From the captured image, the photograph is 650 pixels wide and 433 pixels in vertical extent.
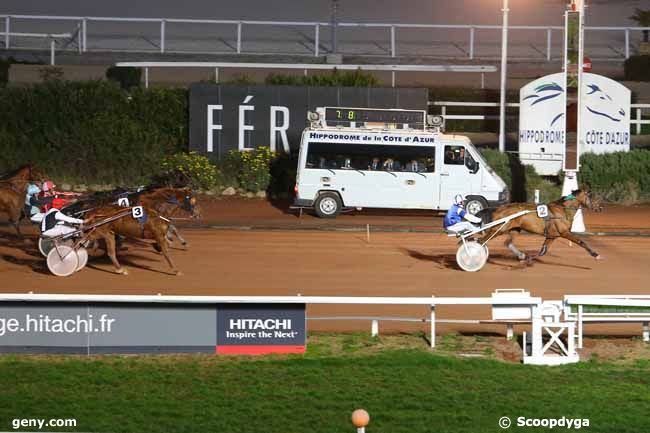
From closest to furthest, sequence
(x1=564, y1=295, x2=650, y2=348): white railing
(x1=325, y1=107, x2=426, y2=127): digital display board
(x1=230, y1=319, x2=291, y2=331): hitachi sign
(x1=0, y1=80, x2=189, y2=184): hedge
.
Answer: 1. (x1=230, y1=319, x2=291, y2=331): hitachi sign
2. (x1=564, y1=295, x2=650, y2=348): white railing
3. (x1=325, y1=107, x2=426, y2=127): digital display board
4. (x1=0, y1=80, x2=189, y2=184): hedge

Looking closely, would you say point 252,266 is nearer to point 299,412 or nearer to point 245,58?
point 299,412

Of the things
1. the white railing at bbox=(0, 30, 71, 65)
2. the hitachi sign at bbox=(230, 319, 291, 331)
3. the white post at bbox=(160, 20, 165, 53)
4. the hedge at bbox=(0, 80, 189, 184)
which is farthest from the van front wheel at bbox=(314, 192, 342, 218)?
the hitachi sign at bbox=(230, 319, 291, 331)

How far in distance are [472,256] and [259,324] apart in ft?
21.0

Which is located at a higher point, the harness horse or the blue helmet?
the blue helmet

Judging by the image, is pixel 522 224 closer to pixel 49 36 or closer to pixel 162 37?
pixel 162 37

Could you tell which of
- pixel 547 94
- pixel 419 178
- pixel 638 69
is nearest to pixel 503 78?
pixel 547 94

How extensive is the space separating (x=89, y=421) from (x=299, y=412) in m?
1.95

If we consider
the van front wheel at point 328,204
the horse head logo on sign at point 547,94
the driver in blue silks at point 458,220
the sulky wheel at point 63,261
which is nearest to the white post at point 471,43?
the horse head logo on sign at point 547,94

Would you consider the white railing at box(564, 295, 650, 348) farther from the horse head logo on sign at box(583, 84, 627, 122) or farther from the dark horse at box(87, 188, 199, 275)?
the horse head logo on sign at box(583, 84, 627, 122)

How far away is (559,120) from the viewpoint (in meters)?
29.9

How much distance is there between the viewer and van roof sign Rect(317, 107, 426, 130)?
1083 inches

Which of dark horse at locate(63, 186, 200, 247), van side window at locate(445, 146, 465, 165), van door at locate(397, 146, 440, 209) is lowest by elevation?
dark horse at locate(63, 186, 200, 247)

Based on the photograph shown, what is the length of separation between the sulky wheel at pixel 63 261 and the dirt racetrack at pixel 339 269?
0.14 m

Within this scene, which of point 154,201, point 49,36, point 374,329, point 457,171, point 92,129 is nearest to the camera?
point 374,329
